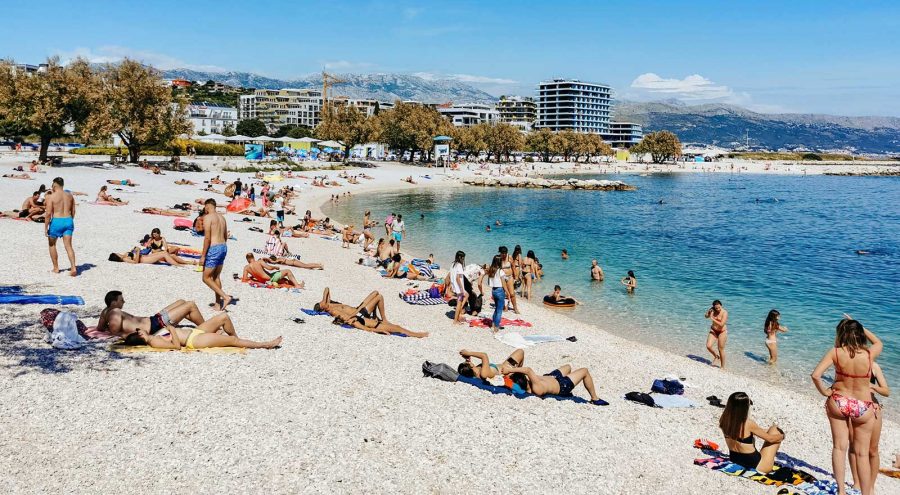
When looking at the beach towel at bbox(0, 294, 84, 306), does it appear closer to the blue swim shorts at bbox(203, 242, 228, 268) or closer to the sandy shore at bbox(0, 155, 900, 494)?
the sandy shore at bbox(0, 155, 900, 494)

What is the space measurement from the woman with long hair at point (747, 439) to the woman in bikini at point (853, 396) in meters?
0.78

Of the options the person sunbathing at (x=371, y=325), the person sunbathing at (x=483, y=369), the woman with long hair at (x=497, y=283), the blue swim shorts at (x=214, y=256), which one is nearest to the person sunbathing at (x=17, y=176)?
the blue swim shorts at (x=214, y=256)

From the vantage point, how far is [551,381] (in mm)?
9039

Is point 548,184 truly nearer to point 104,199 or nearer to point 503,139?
point 503,139

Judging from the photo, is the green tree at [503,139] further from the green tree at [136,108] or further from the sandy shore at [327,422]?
the sandy shore at [327,422]

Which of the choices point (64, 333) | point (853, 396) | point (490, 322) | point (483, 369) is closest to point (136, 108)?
point (490, 322)

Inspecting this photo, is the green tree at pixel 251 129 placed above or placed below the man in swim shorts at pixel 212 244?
above

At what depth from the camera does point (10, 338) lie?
877 centimetres

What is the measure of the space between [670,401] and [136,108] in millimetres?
49113

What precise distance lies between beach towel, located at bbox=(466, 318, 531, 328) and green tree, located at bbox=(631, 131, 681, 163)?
153367 mm

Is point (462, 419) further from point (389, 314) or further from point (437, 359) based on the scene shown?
point (389, 314)

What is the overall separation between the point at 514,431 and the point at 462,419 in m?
0.67

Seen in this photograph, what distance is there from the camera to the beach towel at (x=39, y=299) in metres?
10.5

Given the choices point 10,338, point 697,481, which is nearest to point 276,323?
point 10,338
